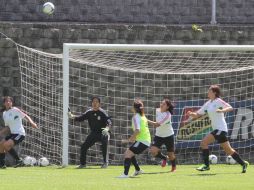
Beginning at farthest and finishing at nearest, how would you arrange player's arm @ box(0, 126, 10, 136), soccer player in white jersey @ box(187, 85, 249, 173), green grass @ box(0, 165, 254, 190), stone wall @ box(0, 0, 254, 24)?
stone wall @ box(0, 0, 254, 24)
player's arm @ box(0, 126, 10, 136)
soccer player in white jersey @ box(187, 85, 249, 173)
green grass @ box(0, 165, 254, 190)

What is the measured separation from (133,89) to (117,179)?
24.2 feet

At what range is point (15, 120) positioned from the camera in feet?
76.6

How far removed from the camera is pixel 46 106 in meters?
25.1

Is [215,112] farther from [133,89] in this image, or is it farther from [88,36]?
[88,36]

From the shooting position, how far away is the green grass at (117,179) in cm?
1703

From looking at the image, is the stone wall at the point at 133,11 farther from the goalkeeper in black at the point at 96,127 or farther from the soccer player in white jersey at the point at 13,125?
the goalkeeper in black at the point at 96,127

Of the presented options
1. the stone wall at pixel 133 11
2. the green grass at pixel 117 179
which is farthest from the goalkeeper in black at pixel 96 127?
the stone wall at pixel 133 11

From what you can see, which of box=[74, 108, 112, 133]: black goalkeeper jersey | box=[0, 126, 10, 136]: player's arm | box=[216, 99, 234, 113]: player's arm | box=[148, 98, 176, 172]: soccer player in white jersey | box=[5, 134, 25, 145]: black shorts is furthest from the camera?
box=[0, 126, 10, 136]: player's arm

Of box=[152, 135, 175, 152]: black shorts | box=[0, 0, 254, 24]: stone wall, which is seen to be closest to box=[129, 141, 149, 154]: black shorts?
box=[152, 135, 175, 152]: black shorts

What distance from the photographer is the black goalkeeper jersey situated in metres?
23.4

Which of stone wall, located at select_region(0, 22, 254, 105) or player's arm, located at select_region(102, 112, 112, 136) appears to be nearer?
player's arm, located at select_region(102, 112, 112, 136)

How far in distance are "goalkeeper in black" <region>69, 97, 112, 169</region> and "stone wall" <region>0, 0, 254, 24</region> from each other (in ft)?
25.6

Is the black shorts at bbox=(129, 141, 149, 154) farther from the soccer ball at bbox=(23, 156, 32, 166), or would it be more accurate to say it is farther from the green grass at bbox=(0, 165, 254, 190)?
the soccer ball at bbox=(23, 156, 32, 166)

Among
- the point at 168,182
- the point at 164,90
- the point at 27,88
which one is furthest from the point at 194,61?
the point at 168,182
